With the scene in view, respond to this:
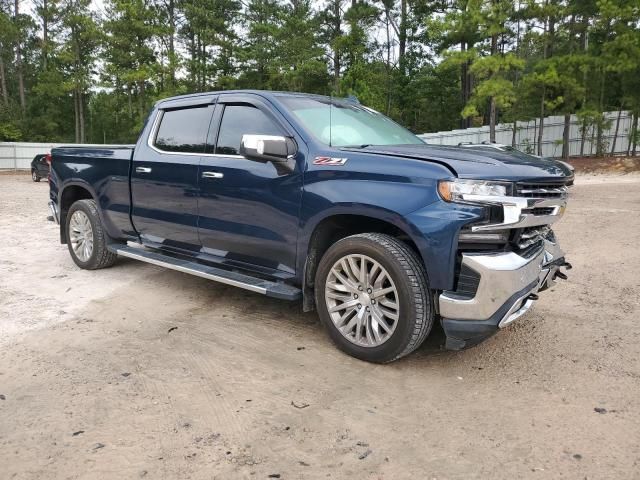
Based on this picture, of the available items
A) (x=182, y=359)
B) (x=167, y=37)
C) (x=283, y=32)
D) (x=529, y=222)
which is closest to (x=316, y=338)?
(x=182, y=359)

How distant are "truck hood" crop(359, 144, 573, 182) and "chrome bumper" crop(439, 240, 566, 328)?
497 millimetres

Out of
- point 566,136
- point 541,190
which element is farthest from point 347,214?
point 566,136

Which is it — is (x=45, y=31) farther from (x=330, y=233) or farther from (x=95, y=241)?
(x=330, y=233)

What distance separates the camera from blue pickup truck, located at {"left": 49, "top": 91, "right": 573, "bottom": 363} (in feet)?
10.4

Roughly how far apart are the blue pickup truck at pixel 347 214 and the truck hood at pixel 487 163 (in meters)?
0.01

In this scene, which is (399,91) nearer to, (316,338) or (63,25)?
(63,25)

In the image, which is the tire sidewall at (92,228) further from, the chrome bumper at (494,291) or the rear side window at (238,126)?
the chrome bumper at (494,291)

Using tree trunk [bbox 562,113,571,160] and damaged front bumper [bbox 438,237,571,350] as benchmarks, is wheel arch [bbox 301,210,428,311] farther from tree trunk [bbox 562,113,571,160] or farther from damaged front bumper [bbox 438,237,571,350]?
tree trunk [bbox 562,113,571,160]

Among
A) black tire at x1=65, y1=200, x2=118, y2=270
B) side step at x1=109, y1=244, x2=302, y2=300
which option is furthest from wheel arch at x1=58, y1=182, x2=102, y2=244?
side step at x1=109, y1=244, x2=302, y2=300

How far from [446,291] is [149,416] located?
1.88 m

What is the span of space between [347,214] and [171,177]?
6.41ft

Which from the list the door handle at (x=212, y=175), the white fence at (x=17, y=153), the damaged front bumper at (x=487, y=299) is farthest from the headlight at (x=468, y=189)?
the white fence at (x=17, y=153)

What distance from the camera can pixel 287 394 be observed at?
124 inches

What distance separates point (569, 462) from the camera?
2473mm
